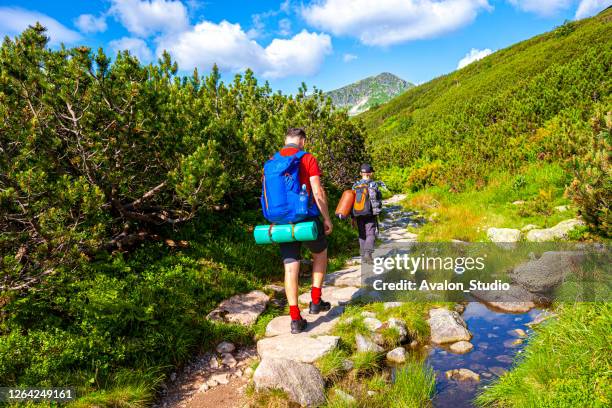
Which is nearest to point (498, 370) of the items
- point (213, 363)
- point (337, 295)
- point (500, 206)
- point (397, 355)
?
point (397, 355)

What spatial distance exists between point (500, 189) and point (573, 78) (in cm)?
1209

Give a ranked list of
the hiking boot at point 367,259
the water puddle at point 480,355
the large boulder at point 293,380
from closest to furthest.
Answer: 1. the large boulder at point 293,380
2. the water puddle at point 480,355
3. the hiking boot at point 367,259

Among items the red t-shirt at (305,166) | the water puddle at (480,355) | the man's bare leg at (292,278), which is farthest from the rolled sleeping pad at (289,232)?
the water puddle at (480,355)

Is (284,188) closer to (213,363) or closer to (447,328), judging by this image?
(213,363)

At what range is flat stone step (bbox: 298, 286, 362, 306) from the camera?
21.8ft

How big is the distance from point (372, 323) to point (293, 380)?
6.39 ft

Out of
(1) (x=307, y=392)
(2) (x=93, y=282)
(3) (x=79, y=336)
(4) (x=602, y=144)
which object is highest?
Result: (4) (x=602, y=144)

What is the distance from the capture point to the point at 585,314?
4.75m

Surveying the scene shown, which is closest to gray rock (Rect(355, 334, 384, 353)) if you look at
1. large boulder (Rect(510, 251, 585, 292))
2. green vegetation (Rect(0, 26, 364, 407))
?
green vegetation (Rect(0, 26, 364, 407))

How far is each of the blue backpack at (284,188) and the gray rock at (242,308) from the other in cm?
223

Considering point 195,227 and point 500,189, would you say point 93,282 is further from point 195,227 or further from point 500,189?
point 500,189

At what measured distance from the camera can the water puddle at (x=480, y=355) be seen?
4285mm

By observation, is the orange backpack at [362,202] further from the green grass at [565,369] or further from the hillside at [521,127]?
the hillside at [521,127]

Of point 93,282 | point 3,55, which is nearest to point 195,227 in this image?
point 93,282
